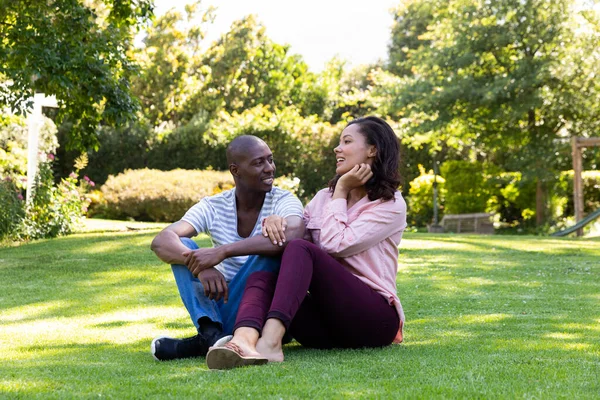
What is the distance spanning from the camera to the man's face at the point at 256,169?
14.5 ft

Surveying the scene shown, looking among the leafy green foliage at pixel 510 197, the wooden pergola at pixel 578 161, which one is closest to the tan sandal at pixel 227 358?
the wooden pergola at pixel 578 161

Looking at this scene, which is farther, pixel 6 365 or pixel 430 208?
pixel 430 208

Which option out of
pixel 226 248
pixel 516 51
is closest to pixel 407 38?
pixel 516 51

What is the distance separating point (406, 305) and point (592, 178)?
1616cm

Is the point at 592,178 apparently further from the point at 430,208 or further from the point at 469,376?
the point at 469,376

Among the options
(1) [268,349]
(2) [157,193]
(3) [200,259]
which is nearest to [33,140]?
(2) [157,193]

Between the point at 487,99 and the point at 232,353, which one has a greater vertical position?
the point at 487,99

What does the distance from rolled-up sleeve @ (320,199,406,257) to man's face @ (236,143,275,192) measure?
41 centimetres

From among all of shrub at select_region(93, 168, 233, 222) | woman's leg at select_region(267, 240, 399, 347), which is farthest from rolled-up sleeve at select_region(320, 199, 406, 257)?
shrub at select_region(93, 168, 233, 222)

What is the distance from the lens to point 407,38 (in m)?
34.5

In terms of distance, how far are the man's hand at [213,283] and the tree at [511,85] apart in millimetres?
15683

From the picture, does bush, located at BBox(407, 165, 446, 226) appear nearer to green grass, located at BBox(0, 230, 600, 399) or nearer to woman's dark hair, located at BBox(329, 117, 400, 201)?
green grass, located at BBox(0, 230, 600, 399)

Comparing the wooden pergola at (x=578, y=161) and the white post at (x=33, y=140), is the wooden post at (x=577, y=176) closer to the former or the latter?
the wooden pergola at (x=578, y=161)

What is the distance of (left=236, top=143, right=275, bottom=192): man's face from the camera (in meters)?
4.43
